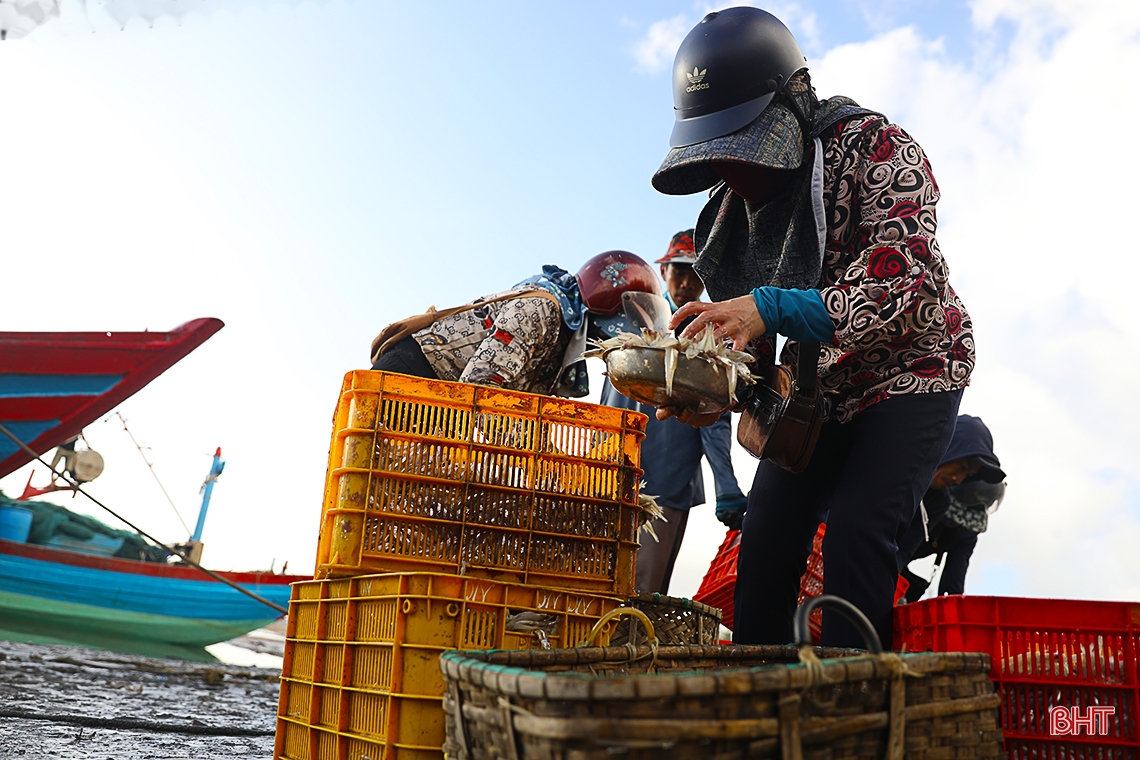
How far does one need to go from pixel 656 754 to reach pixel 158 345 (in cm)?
1158

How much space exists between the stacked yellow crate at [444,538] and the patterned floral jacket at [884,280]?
787 millimetres

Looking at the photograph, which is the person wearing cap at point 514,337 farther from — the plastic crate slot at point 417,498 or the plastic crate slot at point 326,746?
the plastic crate slot at point 326,746

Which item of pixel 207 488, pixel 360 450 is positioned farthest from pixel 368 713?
pixel 207 488

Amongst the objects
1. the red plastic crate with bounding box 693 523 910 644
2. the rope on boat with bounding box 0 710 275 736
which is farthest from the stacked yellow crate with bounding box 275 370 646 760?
the rope on boat with bounding box 0 710 275 736

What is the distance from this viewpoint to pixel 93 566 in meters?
13.2

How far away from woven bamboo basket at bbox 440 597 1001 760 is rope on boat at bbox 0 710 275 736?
2.77 m

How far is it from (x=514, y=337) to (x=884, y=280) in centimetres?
157

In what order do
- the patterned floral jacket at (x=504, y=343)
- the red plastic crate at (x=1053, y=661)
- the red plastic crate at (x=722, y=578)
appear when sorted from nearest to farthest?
the red plastic crate at (x=1053, y=661) → the patterned floral jacket at (x=504, y=343) → the red plastic crate at (x=722, y=578)

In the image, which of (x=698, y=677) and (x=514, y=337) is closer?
(x=698, y=677)

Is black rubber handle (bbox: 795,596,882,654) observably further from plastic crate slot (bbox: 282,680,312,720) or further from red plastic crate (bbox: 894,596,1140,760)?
plastic crate slot (bbox: 282,680,312,720)

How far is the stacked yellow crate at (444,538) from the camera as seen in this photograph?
1977 millimetres

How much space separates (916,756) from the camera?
1146 millimetres

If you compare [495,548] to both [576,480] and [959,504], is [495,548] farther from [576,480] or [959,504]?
[959,504]

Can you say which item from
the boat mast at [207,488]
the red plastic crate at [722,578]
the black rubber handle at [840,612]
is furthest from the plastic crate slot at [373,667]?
the boat mast at [207,488]
